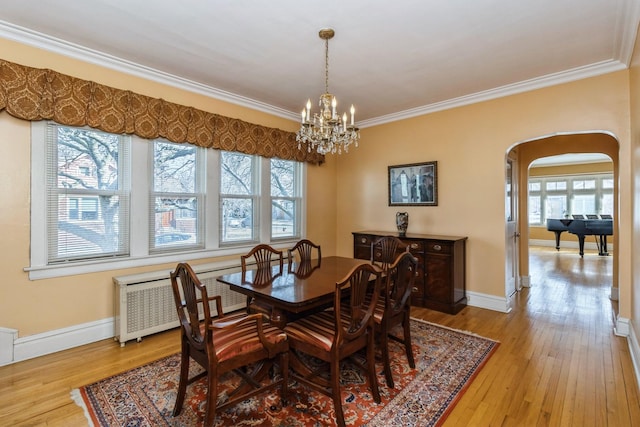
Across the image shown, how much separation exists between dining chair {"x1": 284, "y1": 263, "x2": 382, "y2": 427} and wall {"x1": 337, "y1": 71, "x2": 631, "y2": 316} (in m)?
2.67

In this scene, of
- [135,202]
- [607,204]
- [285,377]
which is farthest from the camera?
[607,204]

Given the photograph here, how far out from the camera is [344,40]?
8.93 feet

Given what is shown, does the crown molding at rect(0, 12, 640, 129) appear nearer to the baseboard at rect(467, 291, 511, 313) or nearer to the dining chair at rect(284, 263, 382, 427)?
the baseboard at rect(467, 291, 511, 313)

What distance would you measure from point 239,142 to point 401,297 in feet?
9.20

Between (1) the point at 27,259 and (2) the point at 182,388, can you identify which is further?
(1) the point at 27,259

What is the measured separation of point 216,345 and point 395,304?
1321mm

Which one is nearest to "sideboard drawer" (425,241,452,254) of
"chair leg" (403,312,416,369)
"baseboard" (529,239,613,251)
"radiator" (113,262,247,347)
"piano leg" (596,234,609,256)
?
"chair leg" (403,312,416,369)

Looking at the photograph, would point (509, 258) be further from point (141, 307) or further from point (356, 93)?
point (141, 307)

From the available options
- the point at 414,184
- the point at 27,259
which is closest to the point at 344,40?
the point at 414,184

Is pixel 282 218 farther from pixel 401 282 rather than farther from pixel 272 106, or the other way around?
pixel 401 282

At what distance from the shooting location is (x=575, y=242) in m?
9.52

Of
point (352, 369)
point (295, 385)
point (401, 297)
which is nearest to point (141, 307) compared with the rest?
point (295, 385)

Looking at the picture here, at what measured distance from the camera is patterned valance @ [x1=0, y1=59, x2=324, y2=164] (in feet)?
8.36

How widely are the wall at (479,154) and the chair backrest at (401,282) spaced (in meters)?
2.13
